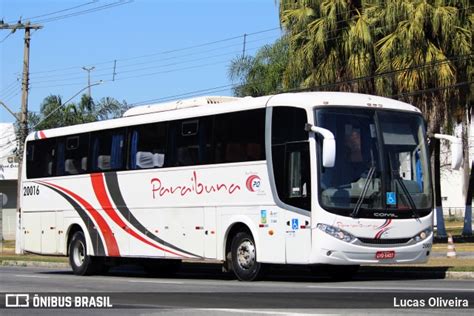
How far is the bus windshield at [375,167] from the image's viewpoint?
1847cm

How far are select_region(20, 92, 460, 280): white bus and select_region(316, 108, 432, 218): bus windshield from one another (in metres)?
0.02

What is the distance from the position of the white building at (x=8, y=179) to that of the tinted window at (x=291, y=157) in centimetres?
4987

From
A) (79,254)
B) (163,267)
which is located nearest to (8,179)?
(79,254)

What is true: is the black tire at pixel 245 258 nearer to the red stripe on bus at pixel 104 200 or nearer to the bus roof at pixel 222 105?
the bus roof at pixel 222 105

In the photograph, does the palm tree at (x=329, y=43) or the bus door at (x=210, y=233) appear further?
the palm tree at (x=329, y=43)

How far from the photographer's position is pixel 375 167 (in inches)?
738

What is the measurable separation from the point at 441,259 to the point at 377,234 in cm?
854

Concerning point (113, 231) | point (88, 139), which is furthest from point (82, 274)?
point (88, 139)

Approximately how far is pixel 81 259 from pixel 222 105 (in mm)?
6796

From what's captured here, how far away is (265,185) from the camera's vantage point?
1953 centimetres

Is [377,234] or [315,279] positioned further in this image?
[315,279]

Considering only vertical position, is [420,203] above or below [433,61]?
below

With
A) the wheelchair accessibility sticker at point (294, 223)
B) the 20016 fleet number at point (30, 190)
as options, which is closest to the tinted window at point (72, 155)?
the 20016 fleet number at point (30, 190)

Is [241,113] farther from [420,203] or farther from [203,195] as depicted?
[420,203]
